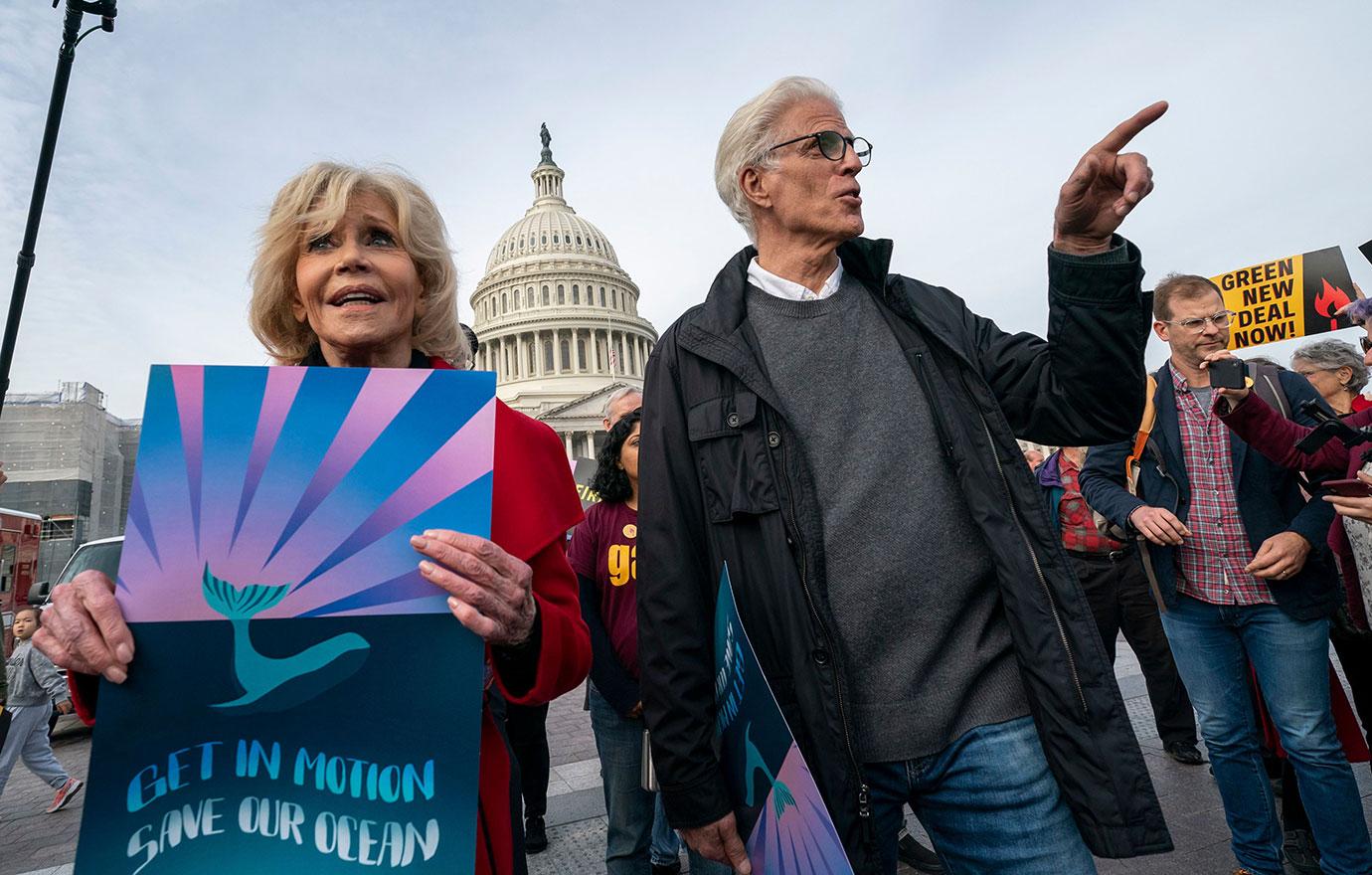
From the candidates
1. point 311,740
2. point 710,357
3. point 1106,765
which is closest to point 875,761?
point 1106,765

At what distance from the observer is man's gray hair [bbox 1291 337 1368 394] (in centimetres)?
432

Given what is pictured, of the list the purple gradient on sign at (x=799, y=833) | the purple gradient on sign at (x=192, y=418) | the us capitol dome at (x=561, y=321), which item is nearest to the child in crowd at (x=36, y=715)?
the purple gradient on sign at (x=192, y=418)

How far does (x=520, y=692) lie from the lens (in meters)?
1.46

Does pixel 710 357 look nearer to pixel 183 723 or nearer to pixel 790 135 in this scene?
pixel 790 135

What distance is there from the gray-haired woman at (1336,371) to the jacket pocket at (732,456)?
13.6ft

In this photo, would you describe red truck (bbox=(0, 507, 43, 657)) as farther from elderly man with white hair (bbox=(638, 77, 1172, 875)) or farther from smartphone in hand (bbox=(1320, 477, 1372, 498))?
smartphone in hand (bbox=(1320, 477, 1372, 498))

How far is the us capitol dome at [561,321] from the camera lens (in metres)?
60.7

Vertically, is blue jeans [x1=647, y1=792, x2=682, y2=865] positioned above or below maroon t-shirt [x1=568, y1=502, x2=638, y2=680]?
below

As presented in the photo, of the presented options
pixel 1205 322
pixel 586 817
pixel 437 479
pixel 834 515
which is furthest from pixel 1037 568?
pixel 586 817

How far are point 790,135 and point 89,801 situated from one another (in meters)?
2.01

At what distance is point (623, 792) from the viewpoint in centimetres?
320

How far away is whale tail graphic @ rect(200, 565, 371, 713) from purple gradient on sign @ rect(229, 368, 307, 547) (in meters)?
0.14

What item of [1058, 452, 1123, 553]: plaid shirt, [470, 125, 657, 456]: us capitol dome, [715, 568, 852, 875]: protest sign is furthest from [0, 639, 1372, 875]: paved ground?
[470, 125, 657, 456]: us capitol dome

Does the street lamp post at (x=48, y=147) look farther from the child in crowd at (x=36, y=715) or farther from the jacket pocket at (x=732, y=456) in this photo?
the jacket pocket at (x=732, y=456)
